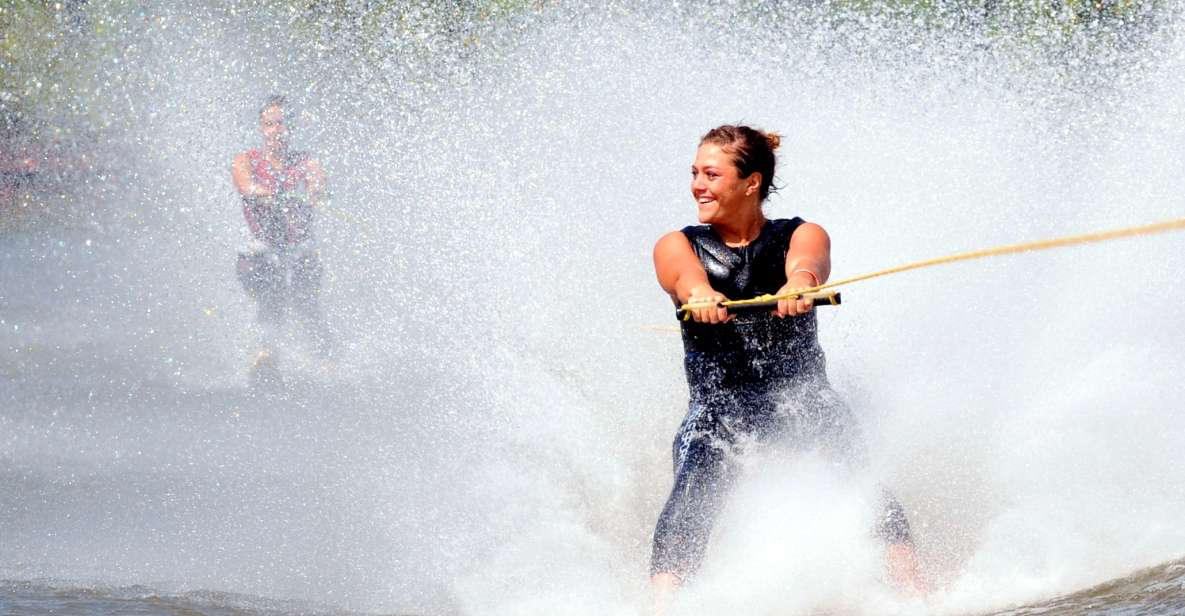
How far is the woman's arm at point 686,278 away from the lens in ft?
13.4

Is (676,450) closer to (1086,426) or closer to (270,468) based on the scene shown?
(1086,426)

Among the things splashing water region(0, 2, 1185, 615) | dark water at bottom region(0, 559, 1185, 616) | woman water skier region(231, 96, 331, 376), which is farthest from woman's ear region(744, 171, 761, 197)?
woman water skier region(231, 96, 331, 376)

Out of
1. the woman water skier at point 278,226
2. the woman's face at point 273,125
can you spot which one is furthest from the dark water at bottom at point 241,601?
the woman's face at point 273,125

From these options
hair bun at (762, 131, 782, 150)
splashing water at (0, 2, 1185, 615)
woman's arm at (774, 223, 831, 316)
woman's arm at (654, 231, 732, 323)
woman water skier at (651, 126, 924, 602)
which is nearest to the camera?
woman's arm at (654, 231, 732, 323)

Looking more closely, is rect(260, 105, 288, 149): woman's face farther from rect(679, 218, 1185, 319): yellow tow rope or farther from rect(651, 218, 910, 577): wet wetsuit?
rect(679, 218, 1185, 319): yellow tow rope

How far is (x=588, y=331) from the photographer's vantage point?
675cm

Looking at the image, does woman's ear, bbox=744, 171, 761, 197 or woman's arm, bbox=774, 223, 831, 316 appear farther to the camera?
woman's ear, bbox=744, 171, 761, 197

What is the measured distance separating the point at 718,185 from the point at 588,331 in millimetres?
2353

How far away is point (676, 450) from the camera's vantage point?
4.46 metres

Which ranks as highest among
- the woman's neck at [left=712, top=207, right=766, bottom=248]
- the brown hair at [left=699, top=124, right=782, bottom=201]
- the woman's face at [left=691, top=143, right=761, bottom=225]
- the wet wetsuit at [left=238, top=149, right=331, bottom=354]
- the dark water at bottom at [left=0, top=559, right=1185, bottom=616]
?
the wet wetsuit at [left=238, top=149, right=331, bottom=354]

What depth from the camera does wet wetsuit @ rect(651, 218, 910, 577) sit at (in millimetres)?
4398

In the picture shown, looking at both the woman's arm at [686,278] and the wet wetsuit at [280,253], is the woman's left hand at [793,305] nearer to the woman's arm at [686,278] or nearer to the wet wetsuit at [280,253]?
the woman's arm at [686,278]

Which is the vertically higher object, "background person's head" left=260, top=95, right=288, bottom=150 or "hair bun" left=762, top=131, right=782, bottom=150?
"background person's head" left=260, top=95, right=288, bottom=150

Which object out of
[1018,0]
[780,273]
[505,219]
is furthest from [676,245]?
[1018,0]
